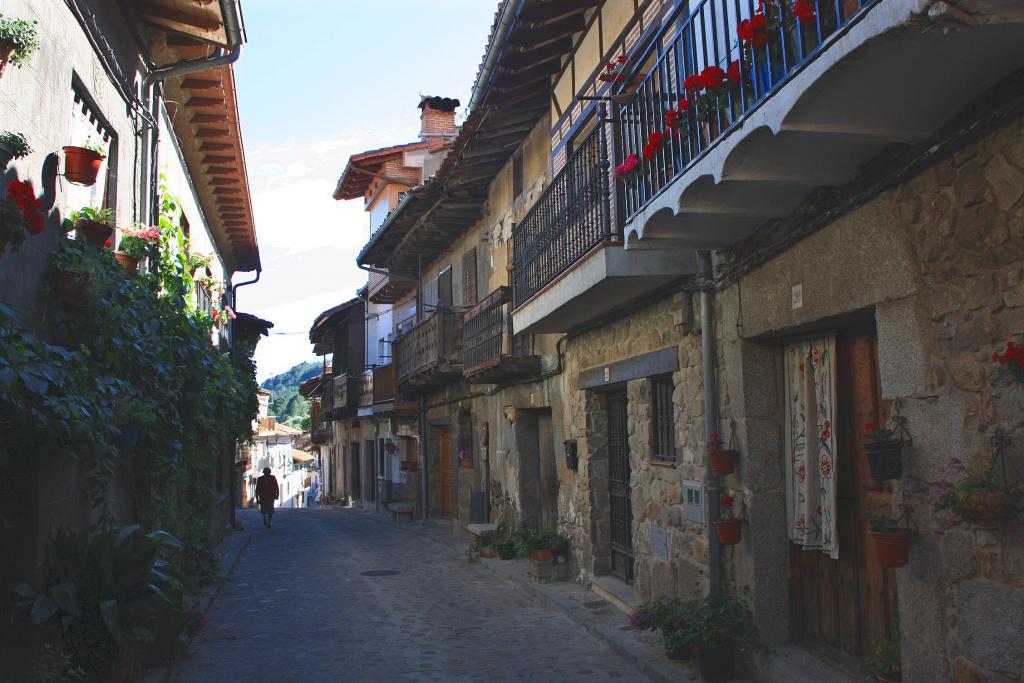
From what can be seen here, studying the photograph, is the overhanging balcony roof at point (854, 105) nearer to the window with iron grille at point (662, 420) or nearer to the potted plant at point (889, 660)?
the potted plant at point (889, 660)

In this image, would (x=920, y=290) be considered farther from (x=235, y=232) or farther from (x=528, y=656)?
(x=235, y=232)

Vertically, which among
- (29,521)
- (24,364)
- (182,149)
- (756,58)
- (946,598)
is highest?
(182,149)

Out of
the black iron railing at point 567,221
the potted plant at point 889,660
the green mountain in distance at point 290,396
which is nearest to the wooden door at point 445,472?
the black iron railing at point 567,221

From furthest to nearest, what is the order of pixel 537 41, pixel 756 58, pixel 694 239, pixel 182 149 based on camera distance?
pixel 182 149, pixel 537 41, pixel 694 239, pixel 756 58

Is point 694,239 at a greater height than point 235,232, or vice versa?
point 235,232

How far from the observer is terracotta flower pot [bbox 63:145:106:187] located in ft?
18.8

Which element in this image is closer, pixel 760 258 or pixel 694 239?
pixel 760 258

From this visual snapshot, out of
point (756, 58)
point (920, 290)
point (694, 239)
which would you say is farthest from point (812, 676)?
point (756, 58)

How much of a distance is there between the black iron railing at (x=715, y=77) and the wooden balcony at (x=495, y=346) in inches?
206

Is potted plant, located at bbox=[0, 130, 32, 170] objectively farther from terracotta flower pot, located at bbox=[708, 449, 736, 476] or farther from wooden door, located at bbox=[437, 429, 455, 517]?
wooden door, located at bbox=[437, 429, 455, 517]

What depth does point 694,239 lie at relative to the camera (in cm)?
645

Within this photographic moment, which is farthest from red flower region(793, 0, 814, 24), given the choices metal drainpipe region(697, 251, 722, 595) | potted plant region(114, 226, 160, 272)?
potted plant region(114, 226, 160, 272)

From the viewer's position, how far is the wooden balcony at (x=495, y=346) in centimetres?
1230

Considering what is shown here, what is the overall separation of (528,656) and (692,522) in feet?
6.12
